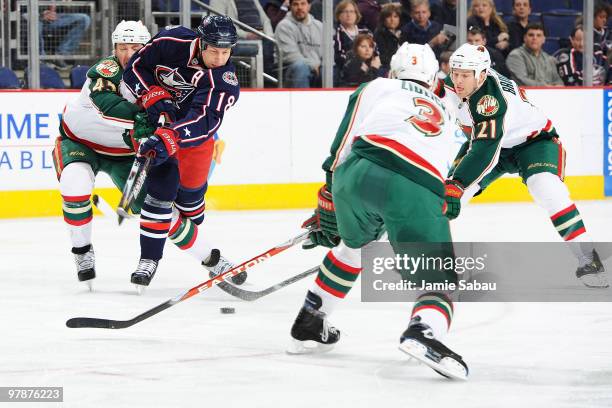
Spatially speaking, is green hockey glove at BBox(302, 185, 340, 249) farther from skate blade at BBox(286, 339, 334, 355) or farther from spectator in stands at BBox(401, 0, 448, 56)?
spectator in stands at BBox(401, 0, 448, 56)

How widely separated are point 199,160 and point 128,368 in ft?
5.29

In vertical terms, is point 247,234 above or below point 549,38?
below

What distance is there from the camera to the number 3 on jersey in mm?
3342

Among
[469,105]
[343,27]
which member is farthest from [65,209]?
[343,27]

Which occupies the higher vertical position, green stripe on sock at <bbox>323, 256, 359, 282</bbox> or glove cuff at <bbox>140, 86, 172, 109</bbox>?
glove cuff at <bbox>140, 86, 172, 109</bbox>

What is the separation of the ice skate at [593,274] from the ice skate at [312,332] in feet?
5.37

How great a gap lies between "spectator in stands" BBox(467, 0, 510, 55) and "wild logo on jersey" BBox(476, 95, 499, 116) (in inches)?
167

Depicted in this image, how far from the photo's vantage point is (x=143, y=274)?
15.8 ft

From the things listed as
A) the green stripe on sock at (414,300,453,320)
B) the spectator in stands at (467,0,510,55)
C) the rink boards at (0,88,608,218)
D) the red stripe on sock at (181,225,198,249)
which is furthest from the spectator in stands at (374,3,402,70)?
the green stripe on sock at (414,300,453,320)

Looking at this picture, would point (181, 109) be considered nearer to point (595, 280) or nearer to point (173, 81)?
point (173, 81)

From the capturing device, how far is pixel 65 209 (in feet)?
16.6

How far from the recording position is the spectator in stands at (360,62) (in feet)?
27.4

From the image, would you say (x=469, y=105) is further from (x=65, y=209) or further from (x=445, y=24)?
(x=445, y=24)

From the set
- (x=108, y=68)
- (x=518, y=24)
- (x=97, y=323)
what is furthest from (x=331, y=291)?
(x=518, y=24)
